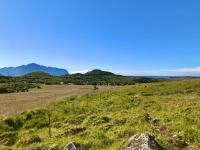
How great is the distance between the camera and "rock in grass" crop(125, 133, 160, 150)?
16734 millimetres

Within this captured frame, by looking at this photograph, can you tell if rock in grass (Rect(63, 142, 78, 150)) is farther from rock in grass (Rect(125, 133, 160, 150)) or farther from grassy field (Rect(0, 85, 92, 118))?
grassy field (Rect(0, 85, 92, 118))

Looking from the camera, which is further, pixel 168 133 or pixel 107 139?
pixel 168 133

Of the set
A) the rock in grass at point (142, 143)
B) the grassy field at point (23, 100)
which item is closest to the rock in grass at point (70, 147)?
the rock in grass at point (142, 143)

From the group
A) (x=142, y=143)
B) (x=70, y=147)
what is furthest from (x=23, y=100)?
(x=142, y=143)

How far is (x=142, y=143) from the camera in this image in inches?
670

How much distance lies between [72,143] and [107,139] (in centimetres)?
293

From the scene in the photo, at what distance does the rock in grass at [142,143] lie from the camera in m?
16.7

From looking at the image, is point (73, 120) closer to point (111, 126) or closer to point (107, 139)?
point (111, 126)

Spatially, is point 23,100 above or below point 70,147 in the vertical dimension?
below

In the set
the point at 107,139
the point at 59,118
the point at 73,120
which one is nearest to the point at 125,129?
the point at 107,139

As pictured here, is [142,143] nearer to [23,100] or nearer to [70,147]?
[70,147]

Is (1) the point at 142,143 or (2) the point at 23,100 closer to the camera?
(1) the point at 142,143

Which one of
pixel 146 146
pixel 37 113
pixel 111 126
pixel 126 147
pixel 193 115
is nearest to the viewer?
pixel 146 146

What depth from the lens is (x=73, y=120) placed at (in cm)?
3322
